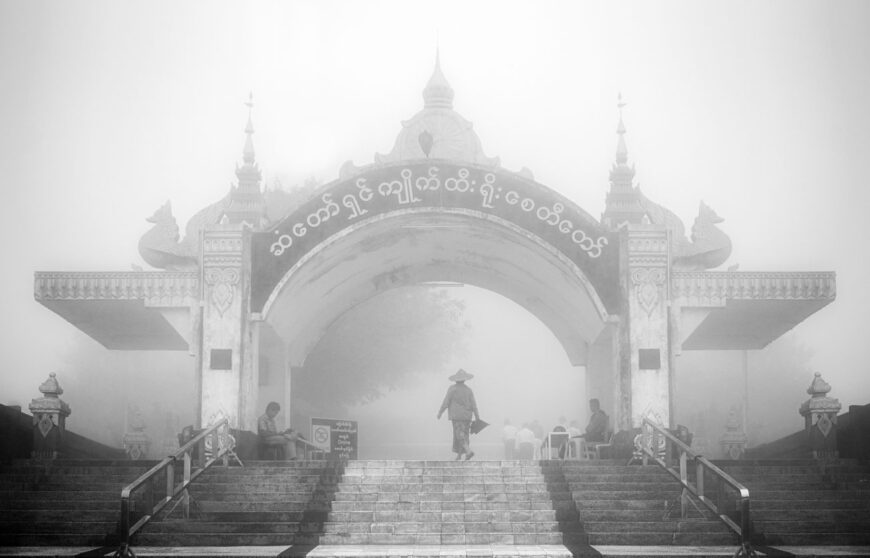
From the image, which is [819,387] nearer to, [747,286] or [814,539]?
[747,286]

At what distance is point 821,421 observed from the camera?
19328 mm

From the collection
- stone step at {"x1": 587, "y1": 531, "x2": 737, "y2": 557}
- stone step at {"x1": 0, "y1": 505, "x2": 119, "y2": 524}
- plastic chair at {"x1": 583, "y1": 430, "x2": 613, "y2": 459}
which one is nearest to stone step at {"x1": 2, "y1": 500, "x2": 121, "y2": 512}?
stone step at {"x1": 0, "y1": 505, "x2": 119, "y2": 524}

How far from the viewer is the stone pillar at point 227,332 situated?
20.1 metres

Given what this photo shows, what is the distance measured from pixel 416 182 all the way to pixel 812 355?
33.6 metres

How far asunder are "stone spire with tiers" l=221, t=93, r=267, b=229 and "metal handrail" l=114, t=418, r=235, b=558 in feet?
23.4

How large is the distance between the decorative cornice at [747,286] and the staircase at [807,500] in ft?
11.5

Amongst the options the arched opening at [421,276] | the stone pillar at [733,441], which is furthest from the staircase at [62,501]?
the stone pillar at [733,441]

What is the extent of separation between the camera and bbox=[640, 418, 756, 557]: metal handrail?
13.6 metres

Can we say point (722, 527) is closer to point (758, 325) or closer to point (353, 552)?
point (353, 552)

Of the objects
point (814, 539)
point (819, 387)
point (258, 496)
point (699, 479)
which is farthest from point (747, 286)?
point (258, 496)

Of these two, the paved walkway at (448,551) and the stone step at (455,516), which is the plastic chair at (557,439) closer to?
the stone step at (455,516)

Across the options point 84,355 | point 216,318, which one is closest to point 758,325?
point 216,318

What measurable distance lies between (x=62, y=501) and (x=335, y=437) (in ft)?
23.6

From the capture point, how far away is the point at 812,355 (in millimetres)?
49906
